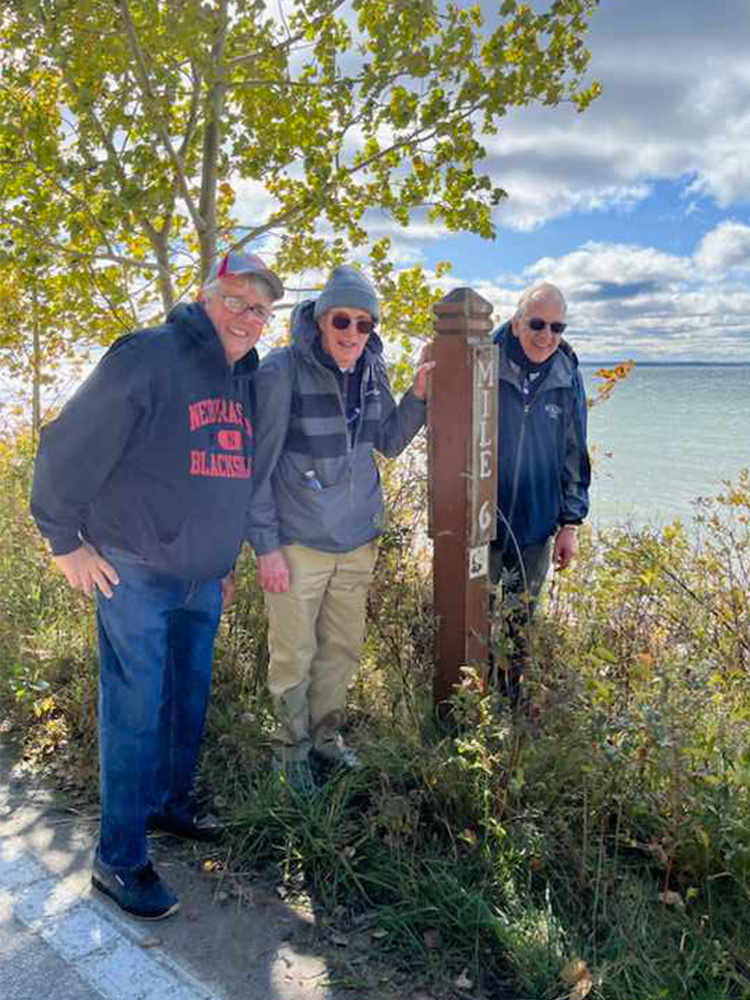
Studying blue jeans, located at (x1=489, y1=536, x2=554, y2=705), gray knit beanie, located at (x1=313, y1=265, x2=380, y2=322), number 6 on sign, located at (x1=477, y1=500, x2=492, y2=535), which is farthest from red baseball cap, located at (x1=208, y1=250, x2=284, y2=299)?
blue jeans, located at (x1=489, y1=536, x2=554, y2=705)

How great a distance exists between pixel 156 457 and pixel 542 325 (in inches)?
69.7

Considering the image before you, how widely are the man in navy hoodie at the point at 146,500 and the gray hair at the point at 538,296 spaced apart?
47.9 inches

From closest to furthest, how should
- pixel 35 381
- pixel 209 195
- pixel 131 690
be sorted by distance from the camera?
pixel 131 690 → pixel 209 195 → pixel 35 381

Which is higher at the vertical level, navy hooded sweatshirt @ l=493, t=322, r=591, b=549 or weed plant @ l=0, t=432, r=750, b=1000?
navy hooded sweatshirt @ l=493, t=322, r=591, b=549

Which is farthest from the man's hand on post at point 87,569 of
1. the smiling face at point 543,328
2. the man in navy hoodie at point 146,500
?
the smiling face at point 543,328

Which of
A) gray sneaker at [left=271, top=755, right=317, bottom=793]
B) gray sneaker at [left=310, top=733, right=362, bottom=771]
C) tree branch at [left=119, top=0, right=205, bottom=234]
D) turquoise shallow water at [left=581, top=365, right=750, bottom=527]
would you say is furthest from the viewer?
turquoise shallow water at [left=581, top=365, right=750, bottom=527]

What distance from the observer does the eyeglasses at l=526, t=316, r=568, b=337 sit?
366 centimetres

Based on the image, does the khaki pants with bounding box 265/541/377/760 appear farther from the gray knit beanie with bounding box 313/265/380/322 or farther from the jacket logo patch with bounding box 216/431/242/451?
the gray knit beanie with bounding box 313/265/380/322

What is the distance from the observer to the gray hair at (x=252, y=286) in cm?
296

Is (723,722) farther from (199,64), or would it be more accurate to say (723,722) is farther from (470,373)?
(199,64)

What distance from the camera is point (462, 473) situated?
3348 mm

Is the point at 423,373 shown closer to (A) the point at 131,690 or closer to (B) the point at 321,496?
(B) the point at 321,496

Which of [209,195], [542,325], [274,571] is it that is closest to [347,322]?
[542,325]

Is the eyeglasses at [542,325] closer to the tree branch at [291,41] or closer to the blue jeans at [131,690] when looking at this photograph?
the blue jeans at [131,690]
